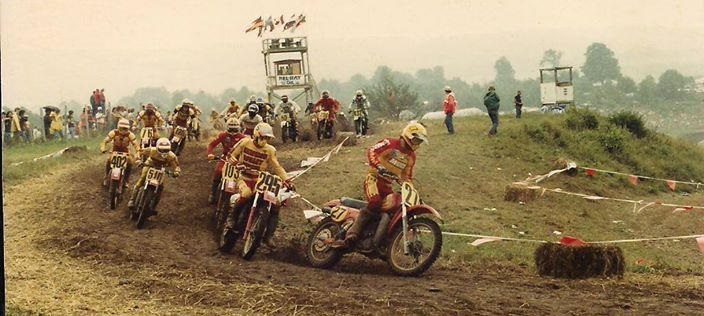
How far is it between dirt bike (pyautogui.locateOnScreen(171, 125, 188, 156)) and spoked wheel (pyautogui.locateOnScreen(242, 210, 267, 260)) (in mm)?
6158

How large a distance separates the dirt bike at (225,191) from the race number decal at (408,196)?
2861 mm

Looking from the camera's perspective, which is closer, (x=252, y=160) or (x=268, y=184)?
(x=268, y=184)

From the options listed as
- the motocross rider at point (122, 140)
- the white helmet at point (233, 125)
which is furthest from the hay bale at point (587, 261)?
the motocross rider at point (122, 140)

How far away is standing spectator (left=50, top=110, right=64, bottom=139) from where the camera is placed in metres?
13.2

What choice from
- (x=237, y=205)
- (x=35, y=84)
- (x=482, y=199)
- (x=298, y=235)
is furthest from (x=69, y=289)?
(x=482, y=199)

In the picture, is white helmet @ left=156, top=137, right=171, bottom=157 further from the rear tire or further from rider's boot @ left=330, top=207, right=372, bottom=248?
rider's boot @ left=330, top=207, right=372, bottom=248

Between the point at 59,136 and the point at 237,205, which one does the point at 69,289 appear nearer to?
the point at 237,205

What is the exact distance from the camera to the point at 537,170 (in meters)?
12.8

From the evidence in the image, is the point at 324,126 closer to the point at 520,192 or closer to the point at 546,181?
the point at 520,192

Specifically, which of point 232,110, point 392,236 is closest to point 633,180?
point 392,236

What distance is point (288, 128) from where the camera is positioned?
48.4ft

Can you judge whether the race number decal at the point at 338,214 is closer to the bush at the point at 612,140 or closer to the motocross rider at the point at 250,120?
the motocross rider at the point at 250,120

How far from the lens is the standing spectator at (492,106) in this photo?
509 inches

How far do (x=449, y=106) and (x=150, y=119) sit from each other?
19.5 feet
